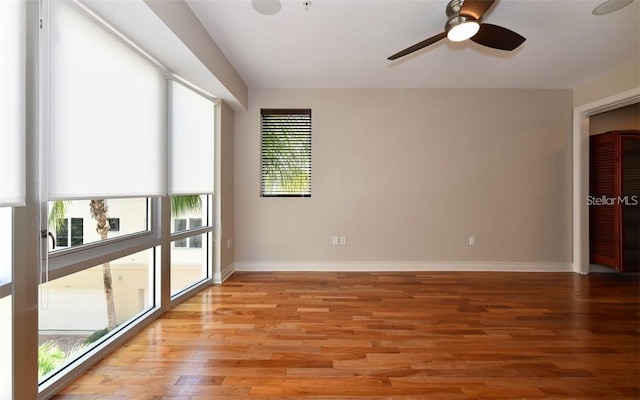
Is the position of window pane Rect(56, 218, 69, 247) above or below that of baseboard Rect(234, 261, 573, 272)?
above

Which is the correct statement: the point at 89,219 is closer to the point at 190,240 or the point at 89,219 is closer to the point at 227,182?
the point at 190,240

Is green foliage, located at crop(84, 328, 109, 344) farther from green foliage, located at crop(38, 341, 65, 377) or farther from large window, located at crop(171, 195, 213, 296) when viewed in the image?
large window, located at crop(171, 195, 213, 296)

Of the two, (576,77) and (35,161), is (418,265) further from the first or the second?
(35,161)

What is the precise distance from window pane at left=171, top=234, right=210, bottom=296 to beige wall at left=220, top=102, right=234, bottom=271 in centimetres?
24

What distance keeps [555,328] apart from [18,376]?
3689 mm

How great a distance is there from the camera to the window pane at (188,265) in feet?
9.86

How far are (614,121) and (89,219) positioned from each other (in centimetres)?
668

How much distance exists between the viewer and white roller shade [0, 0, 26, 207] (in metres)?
1.33

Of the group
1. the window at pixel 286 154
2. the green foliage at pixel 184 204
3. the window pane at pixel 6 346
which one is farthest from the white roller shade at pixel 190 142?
the window pane at pixel 6 346

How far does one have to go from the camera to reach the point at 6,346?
4.50 ft

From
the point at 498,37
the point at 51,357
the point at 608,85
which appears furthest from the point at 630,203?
the point at 51,357

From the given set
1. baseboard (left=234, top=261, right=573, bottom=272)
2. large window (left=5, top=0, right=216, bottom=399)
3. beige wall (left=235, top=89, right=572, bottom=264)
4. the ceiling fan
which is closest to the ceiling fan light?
the ceiling fan

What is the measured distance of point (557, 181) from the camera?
420 centimetres

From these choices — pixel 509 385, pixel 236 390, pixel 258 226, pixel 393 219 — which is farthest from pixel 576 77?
pixel 236 390
